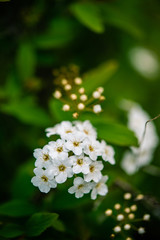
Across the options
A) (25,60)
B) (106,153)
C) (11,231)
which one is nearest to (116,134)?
(106,153)

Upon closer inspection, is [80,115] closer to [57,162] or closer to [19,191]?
[57,162]

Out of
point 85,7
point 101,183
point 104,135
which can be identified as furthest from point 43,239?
point 85,7

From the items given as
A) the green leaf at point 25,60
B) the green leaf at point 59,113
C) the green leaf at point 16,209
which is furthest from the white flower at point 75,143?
the green leaf at point 25,60

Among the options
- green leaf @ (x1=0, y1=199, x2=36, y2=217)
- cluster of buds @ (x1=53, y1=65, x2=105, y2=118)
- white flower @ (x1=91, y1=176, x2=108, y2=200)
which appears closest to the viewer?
white flower @ (x1=91, y1=176, x2=108, y2=200)

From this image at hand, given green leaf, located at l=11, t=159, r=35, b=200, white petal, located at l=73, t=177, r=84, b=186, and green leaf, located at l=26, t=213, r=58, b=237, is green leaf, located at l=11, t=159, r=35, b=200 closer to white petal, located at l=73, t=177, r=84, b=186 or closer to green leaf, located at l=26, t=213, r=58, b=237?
green leaf, located at l=26, t=213, r=58, b=237

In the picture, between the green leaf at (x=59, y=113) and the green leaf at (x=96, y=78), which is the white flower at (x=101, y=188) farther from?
the green leaf at (x=96, y=78)

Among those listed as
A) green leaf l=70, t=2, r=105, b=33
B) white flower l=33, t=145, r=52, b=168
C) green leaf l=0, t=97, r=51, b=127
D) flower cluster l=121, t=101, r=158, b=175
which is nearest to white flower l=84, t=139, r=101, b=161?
white flower l=33, t=145, r=52, b=168
